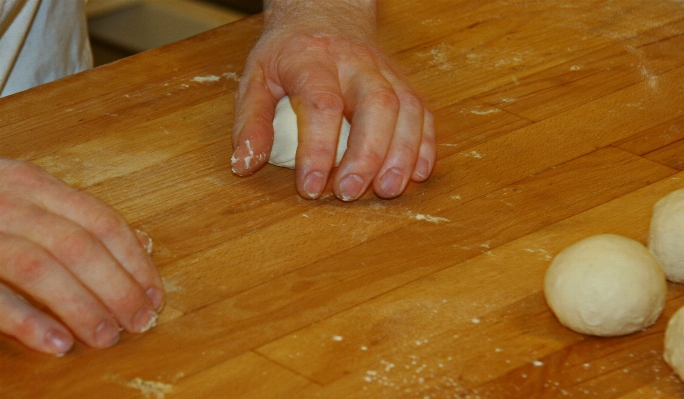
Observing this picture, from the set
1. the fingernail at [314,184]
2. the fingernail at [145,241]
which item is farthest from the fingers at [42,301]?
the fingernail at [314,184]

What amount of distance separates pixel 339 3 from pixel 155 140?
40 centimetres

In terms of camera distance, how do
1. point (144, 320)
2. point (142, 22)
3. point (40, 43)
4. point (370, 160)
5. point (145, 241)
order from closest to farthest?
1. point (144, 320)
2. point (145, 241)
3. point (370, 160)
4. point (40, 43)
5. point (142, 22)

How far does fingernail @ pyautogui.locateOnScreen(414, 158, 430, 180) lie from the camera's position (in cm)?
123

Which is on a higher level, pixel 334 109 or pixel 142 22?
pixel 334 109

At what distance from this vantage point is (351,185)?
1189 mm

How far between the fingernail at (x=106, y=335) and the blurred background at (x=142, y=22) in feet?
6.73

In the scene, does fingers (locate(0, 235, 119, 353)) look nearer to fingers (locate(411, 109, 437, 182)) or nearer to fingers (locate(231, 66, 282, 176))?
fingers (locate(231, 66, 282, 176))

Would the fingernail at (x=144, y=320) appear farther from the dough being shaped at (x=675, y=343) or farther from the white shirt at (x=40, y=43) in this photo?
the white shirt at (x=40, y=43)

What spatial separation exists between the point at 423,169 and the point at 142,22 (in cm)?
207

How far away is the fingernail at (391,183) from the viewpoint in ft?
3.93

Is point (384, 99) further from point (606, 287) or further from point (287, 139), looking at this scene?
point (606, 287)

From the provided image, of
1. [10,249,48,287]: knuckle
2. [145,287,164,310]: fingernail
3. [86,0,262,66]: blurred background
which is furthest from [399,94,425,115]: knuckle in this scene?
[86,0,262,66]: blurred background

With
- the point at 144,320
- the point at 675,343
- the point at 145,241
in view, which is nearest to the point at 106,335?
the point at 144,320

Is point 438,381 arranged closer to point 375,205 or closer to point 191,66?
point 375,205
